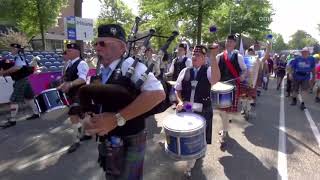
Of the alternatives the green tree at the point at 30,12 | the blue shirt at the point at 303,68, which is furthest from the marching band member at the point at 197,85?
the green tree at the point at 30,12

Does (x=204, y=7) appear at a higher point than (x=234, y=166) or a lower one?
higher

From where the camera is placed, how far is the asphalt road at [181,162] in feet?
16.8

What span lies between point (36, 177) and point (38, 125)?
3.42 m

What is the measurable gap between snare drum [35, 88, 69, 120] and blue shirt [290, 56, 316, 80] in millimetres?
8018

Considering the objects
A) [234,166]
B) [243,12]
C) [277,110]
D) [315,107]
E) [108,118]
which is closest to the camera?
[108,118]

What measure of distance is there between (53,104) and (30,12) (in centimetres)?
2411

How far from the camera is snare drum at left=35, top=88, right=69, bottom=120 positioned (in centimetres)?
453

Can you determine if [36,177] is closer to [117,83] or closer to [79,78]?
[79,78]

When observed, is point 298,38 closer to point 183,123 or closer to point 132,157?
point 183,123

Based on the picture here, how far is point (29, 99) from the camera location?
906 centimetres

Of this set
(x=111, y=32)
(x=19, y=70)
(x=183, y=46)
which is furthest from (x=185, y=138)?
(x=19, y=70)

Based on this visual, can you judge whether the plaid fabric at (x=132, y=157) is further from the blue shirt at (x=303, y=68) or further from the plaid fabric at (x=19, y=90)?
the blue shirt at (x=303, y=68)

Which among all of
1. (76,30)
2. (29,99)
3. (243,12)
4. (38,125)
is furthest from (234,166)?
(243,12)

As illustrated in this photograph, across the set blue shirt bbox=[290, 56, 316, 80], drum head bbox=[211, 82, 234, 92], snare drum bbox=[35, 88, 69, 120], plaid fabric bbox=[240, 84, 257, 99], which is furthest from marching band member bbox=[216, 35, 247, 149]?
blue shirt bbox=[290, 56, 316, 80]
